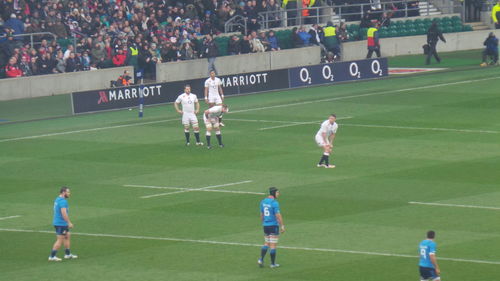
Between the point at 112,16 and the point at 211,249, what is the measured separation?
123ft

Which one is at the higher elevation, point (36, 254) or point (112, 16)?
point (112, 16)

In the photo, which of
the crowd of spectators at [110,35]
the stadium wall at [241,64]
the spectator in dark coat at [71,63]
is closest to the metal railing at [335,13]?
the crowd of spectators at [110,35]

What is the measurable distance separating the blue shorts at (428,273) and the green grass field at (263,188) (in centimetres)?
177

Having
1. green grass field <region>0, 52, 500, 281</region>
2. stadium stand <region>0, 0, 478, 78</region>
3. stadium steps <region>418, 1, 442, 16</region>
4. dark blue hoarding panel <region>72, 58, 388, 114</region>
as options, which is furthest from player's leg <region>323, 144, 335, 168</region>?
stadium steps <region>418, 1, 442, 16</region>

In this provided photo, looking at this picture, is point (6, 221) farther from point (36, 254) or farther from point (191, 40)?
point (191, 40)

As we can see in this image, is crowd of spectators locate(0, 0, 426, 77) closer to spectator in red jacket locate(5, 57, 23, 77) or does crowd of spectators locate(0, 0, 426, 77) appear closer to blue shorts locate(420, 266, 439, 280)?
spectator in red jacket locate(5, 57, 23, 77)

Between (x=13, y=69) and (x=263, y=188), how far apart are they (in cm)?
2503

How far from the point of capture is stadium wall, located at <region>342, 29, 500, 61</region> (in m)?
70.8

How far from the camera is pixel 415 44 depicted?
242 ft

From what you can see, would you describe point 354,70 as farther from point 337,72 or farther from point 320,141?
point 320,141

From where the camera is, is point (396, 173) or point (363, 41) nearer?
point (396, 173)

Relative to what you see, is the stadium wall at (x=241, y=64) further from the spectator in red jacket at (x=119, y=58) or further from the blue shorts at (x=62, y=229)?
the blue shorts at (x=62, y=229)

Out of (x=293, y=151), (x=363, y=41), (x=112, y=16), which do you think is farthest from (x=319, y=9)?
(x=293, y=151)

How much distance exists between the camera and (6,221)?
1320 inches
